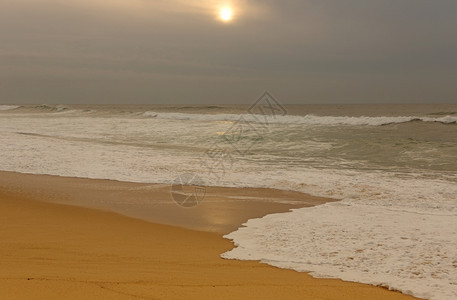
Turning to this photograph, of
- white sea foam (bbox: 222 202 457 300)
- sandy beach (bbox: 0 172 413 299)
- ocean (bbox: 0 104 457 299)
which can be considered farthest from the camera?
ocean (bbox: 0 104 457 299)

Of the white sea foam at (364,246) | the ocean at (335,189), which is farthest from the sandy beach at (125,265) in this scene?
the ocean at (335,189)

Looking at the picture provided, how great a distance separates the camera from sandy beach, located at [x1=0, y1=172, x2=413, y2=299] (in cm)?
376

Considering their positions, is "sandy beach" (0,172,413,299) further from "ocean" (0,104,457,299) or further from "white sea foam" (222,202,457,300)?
"ocean" (0,104,457,299)

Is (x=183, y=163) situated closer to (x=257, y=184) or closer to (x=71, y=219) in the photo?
(x=257, y=184)

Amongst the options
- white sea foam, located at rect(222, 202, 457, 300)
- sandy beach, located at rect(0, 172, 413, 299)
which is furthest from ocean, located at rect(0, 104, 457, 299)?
sandy beach, located at rect(0, 172, 413, 299)

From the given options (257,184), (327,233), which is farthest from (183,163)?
(327,233)

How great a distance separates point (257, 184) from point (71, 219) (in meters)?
4.92

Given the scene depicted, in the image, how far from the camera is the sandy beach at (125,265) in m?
3.76

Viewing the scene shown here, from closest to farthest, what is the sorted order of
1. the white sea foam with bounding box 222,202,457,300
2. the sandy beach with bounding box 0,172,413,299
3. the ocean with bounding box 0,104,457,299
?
the sandy beach with bounding box 0,172,413,299, the white sea foam with bounding box 222,202,457,300, the ocean with bounding box 0,104,457,299

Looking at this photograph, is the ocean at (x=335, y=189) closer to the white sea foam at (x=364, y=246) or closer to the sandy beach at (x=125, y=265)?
the white sea foam at (x=364, y=246)

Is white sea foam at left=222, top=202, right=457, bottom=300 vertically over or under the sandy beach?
under

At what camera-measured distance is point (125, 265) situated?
4.67 meters

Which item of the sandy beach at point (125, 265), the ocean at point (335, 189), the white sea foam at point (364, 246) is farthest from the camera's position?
the ocean at point (335, 189)

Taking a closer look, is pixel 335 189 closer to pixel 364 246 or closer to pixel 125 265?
pixel 364 246
